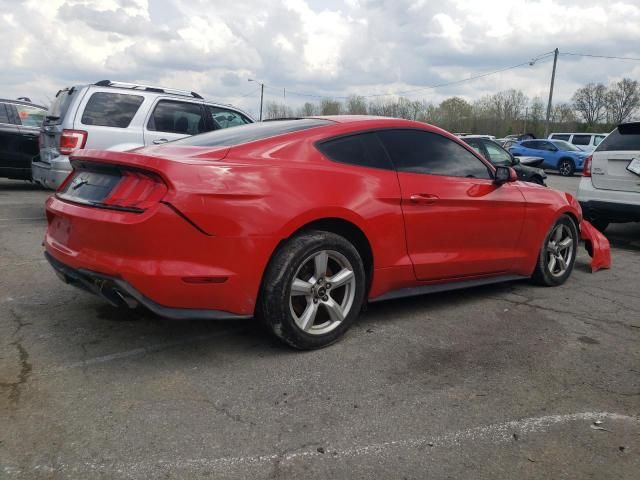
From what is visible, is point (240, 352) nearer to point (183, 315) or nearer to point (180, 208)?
point (183, 315)

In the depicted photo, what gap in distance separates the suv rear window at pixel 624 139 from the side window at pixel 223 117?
5.16 metres

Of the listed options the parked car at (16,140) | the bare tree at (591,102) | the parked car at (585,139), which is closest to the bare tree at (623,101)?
the bare tree at (591,102)

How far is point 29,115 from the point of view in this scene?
35.3 feet

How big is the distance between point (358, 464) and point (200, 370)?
4.01ft

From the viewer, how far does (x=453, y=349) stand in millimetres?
3717

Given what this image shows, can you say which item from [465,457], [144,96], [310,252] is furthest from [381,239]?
[144,96]

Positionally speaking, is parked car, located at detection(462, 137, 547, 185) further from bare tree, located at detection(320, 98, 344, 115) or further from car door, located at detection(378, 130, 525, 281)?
bare tree, located at detection(320, 98, 344, 115)

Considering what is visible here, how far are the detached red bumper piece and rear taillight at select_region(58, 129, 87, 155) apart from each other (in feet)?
20.0

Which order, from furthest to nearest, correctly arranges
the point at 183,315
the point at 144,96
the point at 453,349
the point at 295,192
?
the point at 144,96
the point at 453,349
the point at 295,192
the point at 183,315

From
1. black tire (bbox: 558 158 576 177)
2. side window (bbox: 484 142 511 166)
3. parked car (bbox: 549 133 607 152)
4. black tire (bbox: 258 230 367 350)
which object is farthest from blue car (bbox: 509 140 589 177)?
black tire (bbox: 258 230 367 350)

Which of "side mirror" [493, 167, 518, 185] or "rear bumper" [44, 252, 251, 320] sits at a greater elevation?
"side mirror" [493, 167, 518, 185]

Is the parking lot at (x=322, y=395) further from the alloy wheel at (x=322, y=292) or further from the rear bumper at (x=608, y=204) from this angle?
the rear bumper at (x=608, y=204)

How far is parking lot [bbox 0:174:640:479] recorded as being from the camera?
2.42 m

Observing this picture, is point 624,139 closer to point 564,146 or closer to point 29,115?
point 29,115
